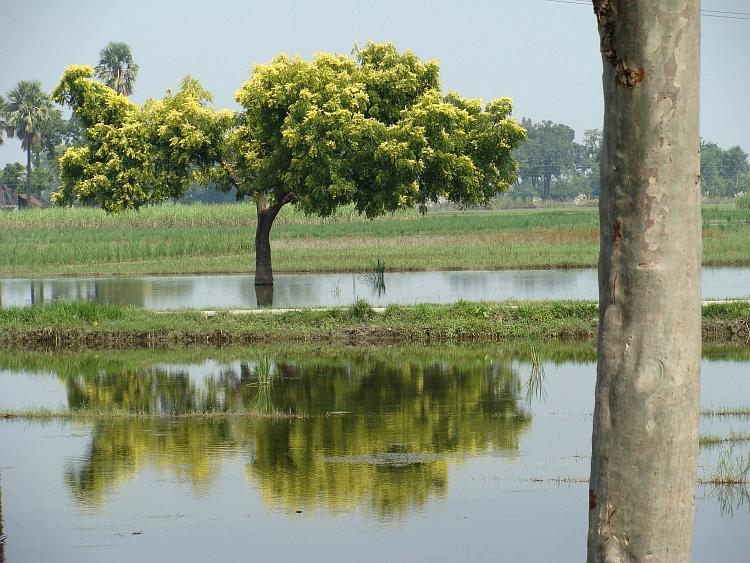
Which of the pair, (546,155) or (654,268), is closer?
(654,268)

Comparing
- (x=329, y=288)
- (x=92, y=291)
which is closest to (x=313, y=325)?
(x=329, y=288)

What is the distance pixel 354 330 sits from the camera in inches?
779

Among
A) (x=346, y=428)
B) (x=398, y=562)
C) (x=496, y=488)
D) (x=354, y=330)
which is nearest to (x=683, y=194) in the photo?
(x=398, y=562)

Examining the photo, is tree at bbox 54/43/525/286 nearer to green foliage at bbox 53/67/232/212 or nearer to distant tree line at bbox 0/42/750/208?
green foliage at bbox 53/67/232/212

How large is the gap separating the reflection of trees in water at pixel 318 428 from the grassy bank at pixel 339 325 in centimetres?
209

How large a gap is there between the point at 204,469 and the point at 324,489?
1.56 meters

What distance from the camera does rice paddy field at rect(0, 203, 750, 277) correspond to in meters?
39.0

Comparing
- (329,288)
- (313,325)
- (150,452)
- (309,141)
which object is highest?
A: (309,141)

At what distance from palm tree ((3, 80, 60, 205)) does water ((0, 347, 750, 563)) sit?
82.2 m

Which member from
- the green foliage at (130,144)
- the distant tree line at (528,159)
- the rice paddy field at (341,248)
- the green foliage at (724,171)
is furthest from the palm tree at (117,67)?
the green foliage at (724,171)

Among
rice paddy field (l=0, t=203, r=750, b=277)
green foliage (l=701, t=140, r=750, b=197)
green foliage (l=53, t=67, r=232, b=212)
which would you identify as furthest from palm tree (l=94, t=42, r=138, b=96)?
green foliage (l=701, t=140, r=750, b=197)

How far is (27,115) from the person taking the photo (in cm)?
9381

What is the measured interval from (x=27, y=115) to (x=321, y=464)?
90.3 meters

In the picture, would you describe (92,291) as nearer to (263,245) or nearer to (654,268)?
(263,245)
